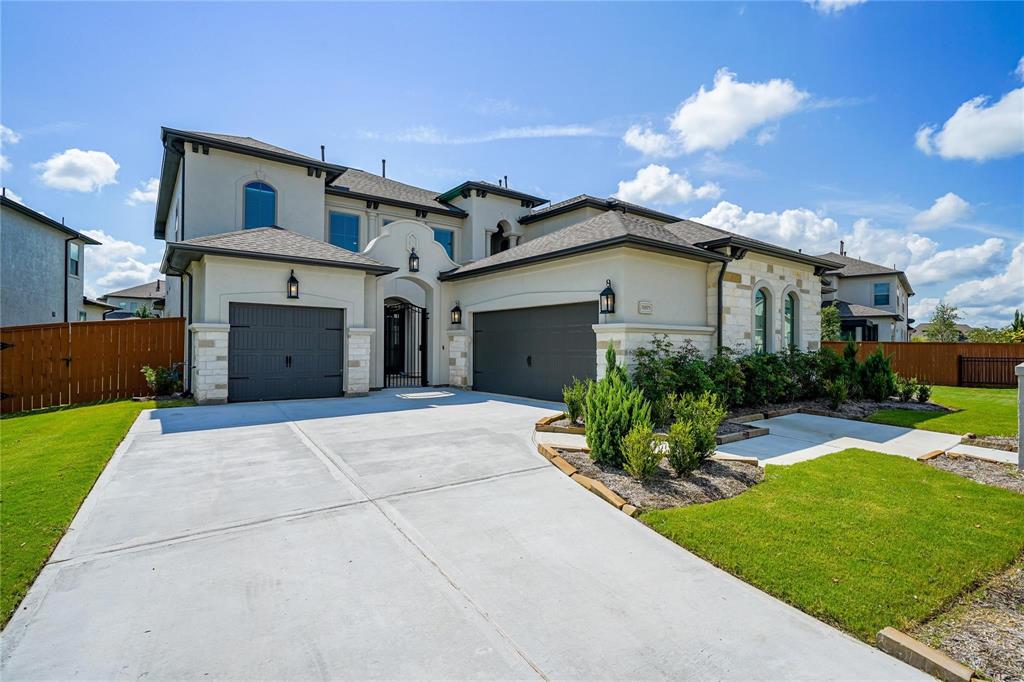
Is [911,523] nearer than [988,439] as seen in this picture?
Yes

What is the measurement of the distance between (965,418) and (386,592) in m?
12.0

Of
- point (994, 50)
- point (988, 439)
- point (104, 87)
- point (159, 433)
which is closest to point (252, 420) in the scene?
point (159, 433)

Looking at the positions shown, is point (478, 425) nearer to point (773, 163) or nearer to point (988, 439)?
point (988, 439)

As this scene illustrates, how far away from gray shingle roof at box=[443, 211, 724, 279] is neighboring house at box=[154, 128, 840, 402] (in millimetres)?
49

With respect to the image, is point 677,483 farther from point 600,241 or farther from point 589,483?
point 600,241

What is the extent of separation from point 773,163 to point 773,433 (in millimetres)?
8421

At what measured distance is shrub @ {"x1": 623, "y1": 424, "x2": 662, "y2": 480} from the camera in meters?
4.95

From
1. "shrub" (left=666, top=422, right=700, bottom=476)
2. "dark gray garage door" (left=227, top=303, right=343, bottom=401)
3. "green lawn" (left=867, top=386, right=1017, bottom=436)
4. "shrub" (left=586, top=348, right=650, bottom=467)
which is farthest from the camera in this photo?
"dark gray garage door" (left=227, top=303, right=343, bottom=401)

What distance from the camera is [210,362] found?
1012 cm

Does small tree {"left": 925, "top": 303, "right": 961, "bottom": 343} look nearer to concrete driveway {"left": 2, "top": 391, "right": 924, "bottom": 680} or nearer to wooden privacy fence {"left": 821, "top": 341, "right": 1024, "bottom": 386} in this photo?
wooden privacy fence {"left": 821, "top": 341, "right": 1024, "bottom": 386}

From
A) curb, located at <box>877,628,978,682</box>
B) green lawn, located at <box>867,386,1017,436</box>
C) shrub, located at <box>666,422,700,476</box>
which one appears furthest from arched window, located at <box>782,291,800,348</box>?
curb, located at <box>877,628,978,682</box>

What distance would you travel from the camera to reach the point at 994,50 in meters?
9.05

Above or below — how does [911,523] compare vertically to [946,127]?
below

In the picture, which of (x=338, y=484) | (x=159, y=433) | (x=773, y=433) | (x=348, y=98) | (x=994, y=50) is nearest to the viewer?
(x=338, y=484)
